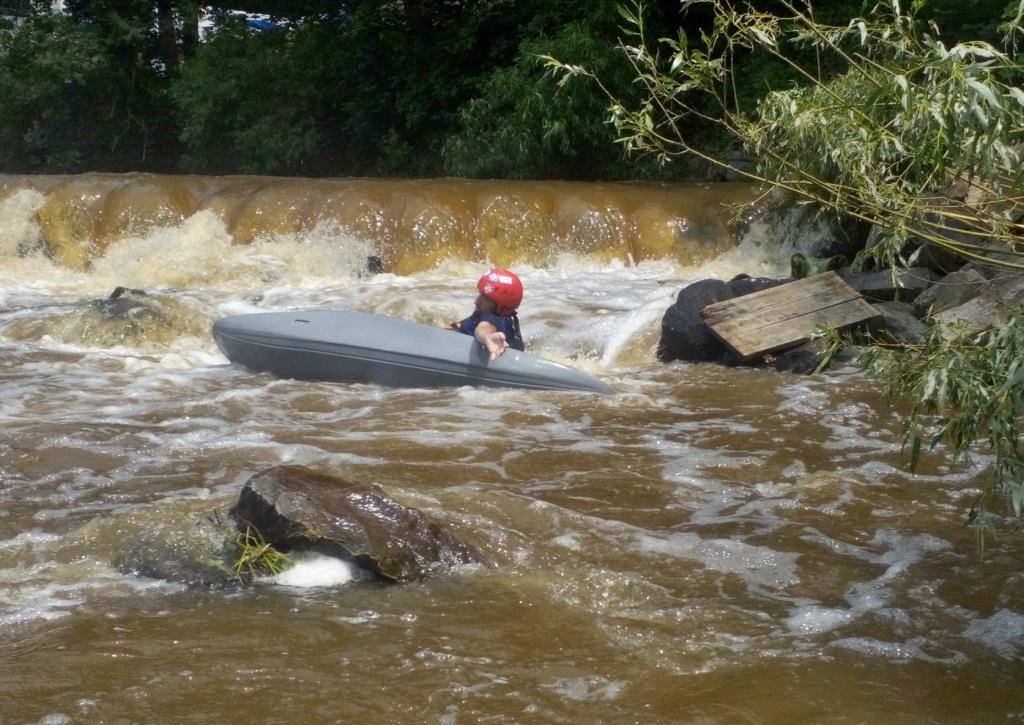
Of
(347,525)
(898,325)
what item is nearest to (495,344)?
(898,325)

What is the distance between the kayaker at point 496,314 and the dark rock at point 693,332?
106cm

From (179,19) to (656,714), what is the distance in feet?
58.8

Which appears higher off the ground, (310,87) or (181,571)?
(310,87)

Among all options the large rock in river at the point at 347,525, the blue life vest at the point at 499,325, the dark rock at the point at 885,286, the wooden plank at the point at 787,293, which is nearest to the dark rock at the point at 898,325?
the wooden plank at the point at 787,293

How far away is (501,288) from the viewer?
6.59 metres

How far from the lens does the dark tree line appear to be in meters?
13.6

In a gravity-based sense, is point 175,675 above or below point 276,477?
below

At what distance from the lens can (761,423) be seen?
234 inches

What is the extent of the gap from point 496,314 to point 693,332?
52.3 inches

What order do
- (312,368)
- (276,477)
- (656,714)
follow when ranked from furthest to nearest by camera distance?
(312,368)
(276,477)
(656,714)

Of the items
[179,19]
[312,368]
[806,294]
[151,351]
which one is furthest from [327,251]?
[179,19]

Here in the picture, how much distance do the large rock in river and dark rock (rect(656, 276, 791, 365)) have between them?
3.71 metres

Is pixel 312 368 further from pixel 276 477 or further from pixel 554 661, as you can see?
pixel 554 661

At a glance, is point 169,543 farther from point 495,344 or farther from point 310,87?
point 310,87
